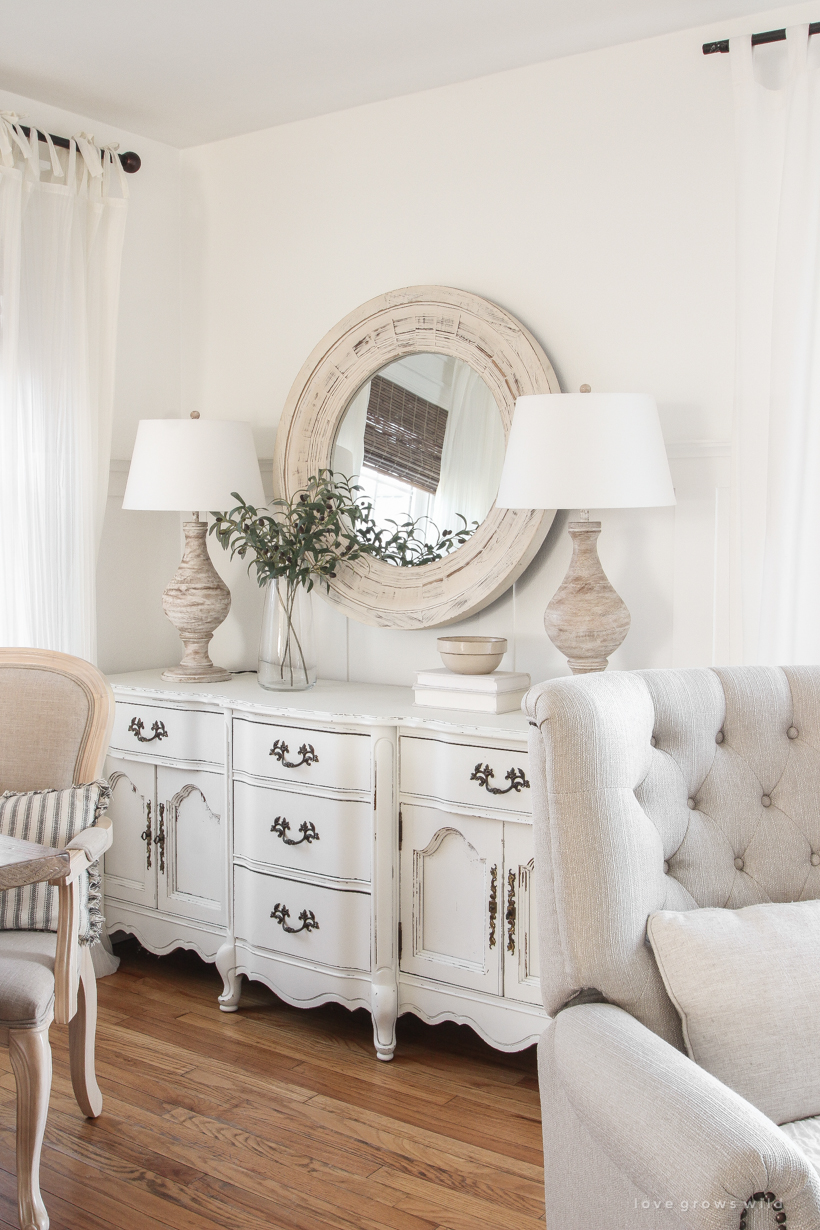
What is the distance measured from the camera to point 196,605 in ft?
9.78

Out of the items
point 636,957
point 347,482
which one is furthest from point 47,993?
point 347,482

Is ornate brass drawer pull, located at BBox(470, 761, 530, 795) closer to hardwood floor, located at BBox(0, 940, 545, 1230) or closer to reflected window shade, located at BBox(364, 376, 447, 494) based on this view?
hardwood floor, located at BBox(0, 940, 545, 1230)

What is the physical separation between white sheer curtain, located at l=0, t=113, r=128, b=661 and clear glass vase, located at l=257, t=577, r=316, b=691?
22.7 inches

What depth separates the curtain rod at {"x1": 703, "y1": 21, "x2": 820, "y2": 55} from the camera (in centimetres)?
220

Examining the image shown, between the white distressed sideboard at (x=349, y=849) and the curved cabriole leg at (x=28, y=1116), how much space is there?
2.74ft

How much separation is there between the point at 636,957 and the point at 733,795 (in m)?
0.33

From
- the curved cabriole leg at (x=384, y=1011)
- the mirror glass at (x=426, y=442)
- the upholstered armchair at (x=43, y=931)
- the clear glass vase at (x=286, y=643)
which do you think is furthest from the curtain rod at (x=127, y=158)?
the curved cabriole leg at (x=384, y=1011)

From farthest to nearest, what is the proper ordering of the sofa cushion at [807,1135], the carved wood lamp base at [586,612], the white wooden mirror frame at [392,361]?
the white wooden mirror frame at [392,361]
the carved wood lamp base at [586,612]
the sofa cushion at [807,1135]

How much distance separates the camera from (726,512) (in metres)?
2.46

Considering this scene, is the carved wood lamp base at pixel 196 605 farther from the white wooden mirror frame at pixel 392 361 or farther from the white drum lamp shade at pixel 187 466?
the white wooden mirror frame at pixel 392 361

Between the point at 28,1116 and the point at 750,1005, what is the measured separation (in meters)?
1.25

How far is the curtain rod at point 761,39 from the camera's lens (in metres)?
2.20

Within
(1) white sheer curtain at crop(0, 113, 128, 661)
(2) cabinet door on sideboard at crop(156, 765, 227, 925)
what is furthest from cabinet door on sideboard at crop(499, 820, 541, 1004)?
(1) white sheer curtain at crop(0, 113, 128, 661)

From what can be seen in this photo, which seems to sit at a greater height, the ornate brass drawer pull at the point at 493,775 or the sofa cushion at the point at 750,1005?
the ornate brass drawer pull at the point at 493,775
